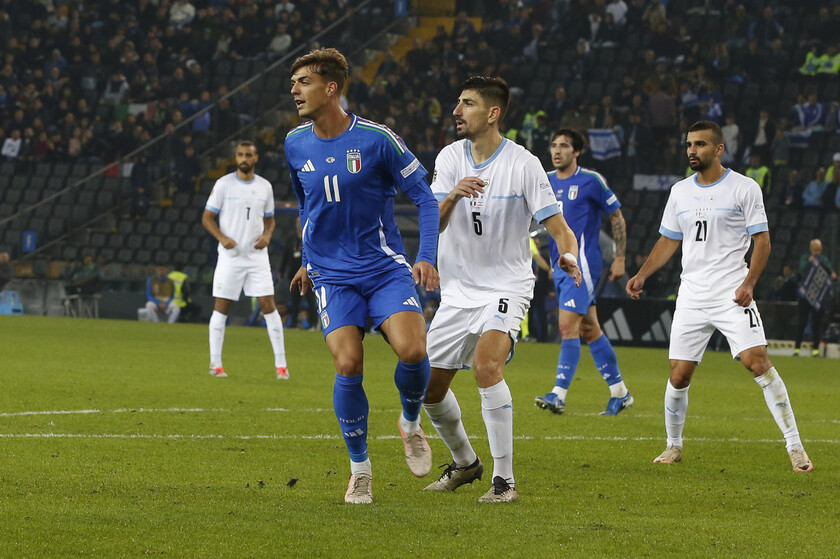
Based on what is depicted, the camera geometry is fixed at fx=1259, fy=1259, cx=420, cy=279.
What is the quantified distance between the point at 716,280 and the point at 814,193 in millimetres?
14521


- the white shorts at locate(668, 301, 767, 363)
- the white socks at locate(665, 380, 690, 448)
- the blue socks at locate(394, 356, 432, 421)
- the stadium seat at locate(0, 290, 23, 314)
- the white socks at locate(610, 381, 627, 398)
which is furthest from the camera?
the stadium seat at locate(0, 290, 23, 314)

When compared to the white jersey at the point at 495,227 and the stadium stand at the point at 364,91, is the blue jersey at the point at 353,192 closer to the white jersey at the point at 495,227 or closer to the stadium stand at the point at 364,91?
the white jersey at the point at 495,227

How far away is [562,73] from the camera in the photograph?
2647cm

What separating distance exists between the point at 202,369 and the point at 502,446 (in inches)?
327

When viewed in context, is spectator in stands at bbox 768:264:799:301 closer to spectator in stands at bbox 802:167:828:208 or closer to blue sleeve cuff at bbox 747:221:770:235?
spectator in stands at bbox 802:167:828:208

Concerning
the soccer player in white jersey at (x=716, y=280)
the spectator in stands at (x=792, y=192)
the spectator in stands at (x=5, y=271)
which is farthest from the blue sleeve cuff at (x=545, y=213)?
the spectator in stands at (x=5, y=271)

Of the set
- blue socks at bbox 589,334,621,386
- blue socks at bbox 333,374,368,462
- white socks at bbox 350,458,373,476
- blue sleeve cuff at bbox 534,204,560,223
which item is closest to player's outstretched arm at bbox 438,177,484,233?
blue sleeve cuff at bbox 534,204,560,223

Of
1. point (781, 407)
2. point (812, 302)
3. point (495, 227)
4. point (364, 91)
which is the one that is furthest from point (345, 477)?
point (364, 91)

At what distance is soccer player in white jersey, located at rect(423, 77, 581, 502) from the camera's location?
259 inches

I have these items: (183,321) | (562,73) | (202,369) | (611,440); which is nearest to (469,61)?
(562,73)

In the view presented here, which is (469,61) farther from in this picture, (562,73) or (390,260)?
(390,260)

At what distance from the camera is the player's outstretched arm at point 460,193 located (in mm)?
6367

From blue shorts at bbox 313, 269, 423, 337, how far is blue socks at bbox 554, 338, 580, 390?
498 cm

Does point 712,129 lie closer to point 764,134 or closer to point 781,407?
point 781,407
